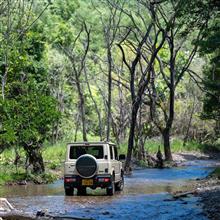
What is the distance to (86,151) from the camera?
20.9 metres

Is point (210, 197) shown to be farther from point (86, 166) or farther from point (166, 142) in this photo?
point (166, 142)

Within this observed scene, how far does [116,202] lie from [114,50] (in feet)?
141

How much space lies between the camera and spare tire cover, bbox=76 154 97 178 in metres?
19.8

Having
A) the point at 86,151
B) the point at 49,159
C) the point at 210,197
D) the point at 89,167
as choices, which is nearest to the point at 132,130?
the point at 49,159

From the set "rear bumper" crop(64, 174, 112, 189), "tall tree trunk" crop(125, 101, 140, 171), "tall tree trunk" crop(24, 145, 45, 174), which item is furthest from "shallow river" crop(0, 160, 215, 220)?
"tall tree trunk" crop(125, 101, 140, 171)

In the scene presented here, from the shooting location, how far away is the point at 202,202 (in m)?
17.3

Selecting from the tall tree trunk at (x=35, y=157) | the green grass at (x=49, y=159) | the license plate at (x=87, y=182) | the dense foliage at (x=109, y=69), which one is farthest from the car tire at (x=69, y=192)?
the tall tree trunk at (x=35, y=157)

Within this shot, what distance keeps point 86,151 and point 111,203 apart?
3339mm

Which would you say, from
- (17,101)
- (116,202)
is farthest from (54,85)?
(116,202)

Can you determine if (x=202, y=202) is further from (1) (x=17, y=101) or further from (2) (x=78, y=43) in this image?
(2) (x=78, y=43)

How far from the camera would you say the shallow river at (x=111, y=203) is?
1536 cm

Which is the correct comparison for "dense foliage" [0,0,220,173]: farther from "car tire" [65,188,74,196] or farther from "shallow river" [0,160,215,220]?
"car tire" [65,188,74,196]

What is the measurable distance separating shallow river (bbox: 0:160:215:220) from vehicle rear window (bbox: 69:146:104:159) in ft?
5.17

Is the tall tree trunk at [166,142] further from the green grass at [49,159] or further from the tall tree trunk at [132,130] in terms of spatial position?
the tall tree trunk at [132,130]
